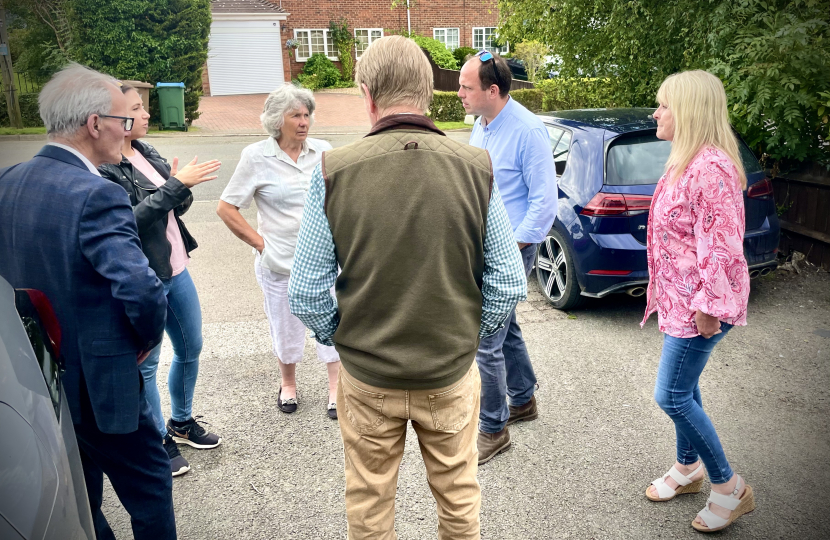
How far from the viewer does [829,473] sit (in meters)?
3.47

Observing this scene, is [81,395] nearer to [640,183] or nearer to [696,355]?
[696,355]

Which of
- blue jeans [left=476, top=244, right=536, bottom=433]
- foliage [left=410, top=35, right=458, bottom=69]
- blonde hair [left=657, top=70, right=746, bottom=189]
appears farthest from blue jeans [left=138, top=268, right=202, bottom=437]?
foliage [left=410, top=35, right=458, bottom=69]

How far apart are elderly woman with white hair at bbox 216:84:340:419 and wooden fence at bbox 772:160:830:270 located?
510 centimetres

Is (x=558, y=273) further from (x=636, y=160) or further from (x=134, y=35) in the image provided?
(x=134, y=35)

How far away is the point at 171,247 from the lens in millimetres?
3305

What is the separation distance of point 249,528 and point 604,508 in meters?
1.65

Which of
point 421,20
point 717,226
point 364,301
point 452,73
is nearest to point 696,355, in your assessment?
point 717,226

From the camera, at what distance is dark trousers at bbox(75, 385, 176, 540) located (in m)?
2.42

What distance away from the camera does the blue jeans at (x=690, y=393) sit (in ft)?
9.41

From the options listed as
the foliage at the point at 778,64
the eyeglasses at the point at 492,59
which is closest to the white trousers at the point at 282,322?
the eyeglasses at the point at 492,59

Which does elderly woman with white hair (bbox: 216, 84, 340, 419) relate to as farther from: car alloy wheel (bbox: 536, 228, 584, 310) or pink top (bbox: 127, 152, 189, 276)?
car alloy wheel (bbox: 536, 228, 584, 310)

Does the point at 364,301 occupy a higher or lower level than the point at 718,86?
lower

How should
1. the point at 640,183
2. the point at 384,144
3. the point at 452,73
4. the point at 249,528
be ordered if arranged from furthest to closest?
the point at 452,73 < the point at 640,183 < the point at 249,528 < the point at 384,144

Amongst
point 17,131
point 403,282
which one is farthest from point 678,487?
point 17,131
